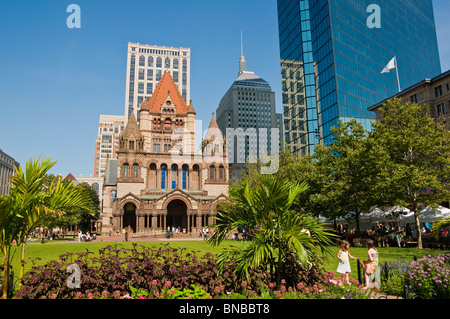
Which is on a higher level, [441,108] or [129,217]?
[441,108]

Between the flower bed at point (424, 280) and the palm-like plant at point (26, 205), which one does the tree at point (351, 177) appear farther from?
the palm-like plant at point (26, 205)

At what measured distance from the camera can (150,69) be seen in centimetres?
14850

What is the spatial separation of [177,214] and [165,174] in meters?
8.36

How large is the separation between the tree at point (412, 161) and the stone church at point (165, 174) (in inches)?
1370

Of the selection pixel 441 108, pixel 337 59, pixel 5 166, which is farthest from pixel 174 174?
pixel 5 166

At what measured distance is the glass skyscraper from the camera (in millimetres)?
76938

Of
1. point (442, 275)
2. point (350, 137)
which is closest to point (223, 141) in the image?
point (350, 137)

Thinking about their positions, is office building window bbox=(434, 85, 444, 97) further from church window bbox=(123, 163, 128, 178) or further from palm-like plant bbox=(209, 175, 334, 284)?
church window bbox=(123, 163, 128, 178)

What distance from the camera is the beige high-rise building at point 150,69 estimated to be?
144 metres

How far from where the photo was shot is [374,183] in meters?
27.7

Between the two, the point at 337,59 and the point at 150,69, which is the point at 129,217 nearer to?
the point at 337,59

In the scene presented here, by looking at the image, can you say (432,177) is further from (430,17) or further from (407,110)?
(430,17)

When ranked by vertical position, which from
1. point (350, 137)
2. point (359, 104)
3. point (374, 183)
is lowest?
point (374, 183)
